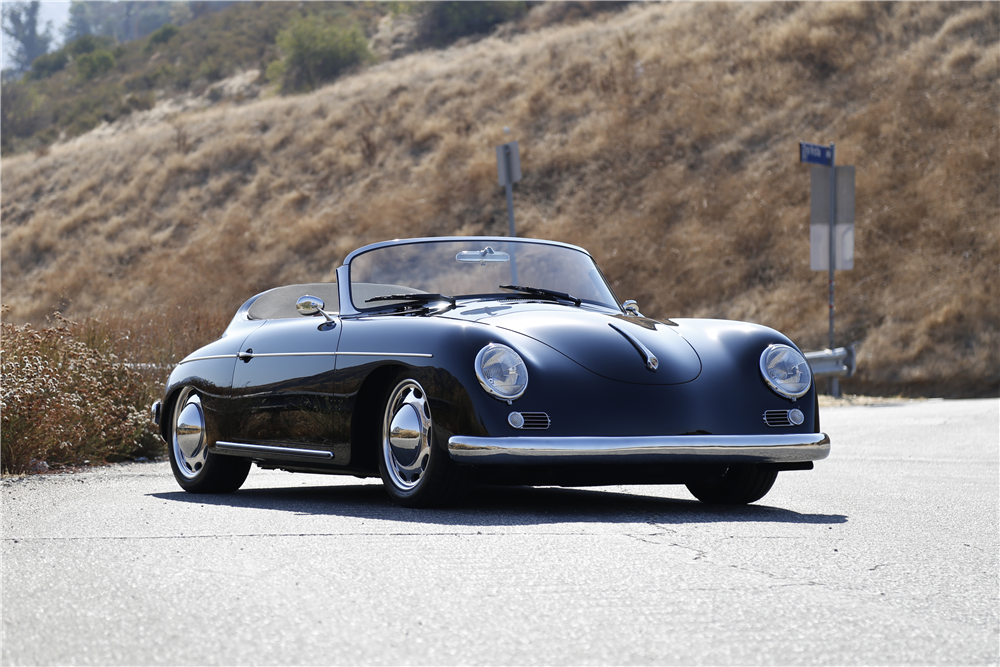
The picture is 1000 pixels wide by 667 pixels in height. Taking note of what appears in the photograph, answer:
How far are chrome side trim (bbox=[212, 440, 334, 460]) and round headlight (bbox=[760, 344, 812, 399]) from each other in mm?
2190

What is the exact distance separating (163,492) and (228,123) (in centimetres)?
3875

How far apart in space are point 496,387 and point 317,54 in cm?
5000

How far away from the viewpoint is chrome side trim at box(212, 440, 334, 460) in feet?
19.9

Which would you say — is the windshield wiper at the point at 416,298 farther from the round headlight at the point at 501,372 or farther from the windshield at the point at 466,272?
A: the round headlight at the point at 501,372

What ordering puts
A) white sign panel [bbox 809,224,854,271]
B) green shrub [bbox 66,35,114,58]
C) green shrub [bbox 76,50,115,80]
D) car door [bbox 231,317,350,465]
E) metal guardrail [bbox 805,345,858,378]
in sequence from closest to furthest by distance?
car door [bbox 231,317,350,465] → metal guardrail [bbox 805,345,858,378] → white sign panel [bbox 809,224,854,271] → green shrub [bbox 76,50,115,80] → green shrub [bbox 66,35,114,58]

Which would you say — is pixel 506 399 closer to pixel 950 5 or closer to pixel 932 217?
pixel 932 217

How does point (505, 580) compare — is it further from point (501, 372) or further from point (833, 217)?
point (833, 217)

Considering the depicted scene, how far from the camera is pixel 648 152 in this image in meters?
32.0

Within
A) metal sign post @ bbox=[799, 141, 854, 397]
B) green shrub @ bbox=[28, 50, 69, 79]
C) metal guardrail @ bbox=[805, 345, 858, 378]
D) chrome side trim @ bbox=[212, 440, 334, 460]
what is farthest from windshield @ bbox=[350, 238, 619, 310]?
green shrub @ bbox=[28, 50, 69, 79]

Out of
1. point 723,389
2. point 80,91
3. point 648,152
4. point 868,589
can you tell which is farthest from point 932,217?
point 80,91

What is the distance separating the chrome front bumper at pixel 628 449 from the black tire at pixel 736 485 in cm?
31

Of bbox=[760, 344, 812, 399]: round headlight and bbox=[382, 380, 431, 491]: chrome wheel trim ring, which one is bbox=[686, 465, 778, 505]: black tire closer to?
bbox=[760, 344, 812, 399]: round headlight

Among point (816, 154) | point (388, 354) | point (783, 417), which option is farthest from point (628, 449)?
point (816, 154)

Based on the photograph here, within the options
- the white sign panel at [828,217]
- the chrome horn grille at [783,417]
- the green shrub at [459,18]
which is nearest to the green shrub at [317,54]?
the green shrub at [459,18]
